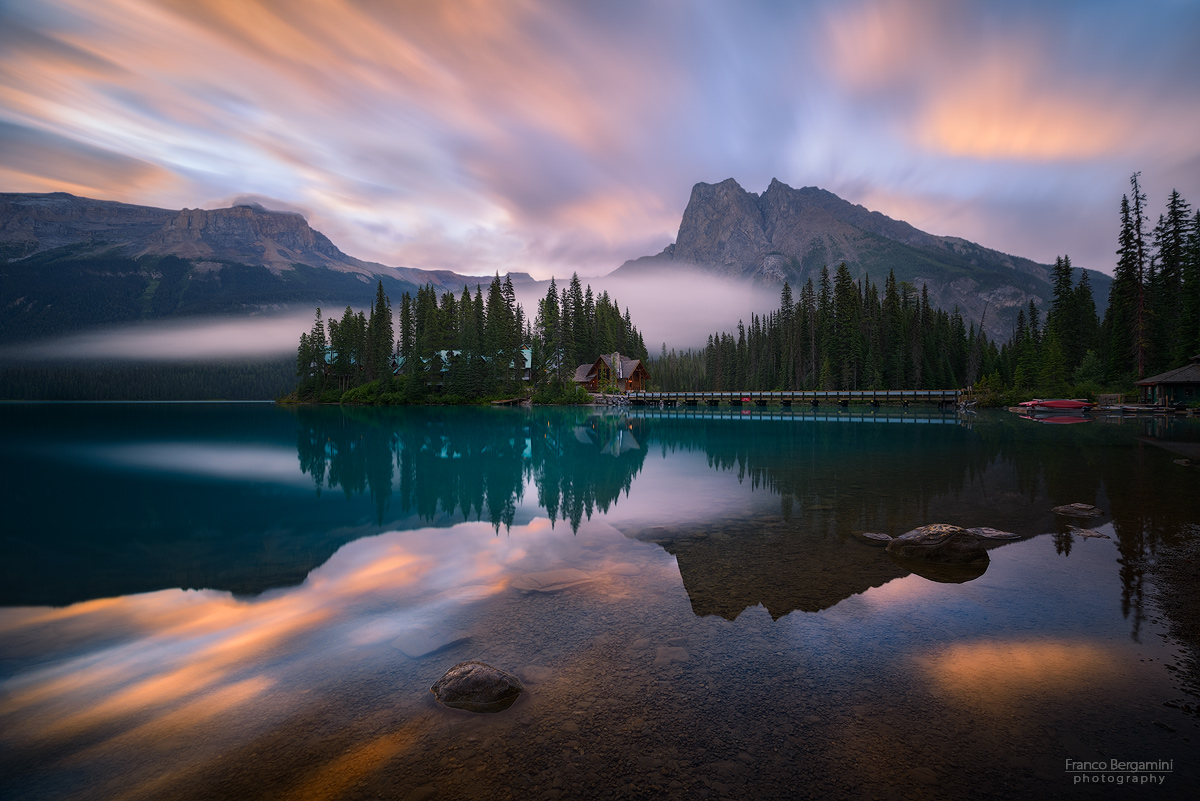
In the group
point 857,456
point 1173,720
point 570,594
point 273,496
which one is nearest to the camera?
point 1173,720

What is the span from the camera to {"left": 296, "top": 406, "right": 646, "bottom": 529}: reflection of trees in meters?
17.7

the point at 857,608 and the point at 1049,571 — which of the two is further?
the point at 1049,571

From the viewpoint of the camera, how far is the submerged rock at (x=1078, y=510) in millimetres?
14156

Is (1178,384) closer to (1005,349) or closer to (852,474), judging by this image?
(852,474)

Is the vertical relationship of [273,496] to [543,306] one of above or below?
below

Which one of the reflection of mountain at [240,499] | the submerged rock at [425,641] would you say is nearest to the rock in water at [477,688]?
the submerged rock at [425,641]

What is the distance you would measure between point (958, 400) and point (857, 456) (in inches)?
2501

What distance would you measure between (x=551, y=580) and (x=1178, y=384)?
71994 mm

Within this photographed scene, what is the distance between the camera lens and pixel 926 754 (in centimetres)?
492

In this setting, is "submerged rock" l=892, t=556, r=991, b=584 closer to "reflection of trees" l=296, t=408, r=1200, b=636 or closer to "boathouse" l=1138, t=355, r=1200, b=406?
"reflection of trees" l=296, t=408, r=1200, b=636

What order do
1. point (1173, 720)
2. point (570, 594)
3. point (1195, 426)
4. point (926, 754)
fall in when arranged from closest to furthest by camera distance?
point (926, 754) → point (1173, 720) → point (570, 594) → point (1195, 426)

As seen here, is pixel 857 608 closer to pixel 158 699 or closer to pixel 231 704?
pixel 231 704

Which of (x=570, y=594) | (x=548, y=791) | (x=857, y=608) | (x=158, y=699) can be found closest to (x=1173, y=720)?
(x=857, y=608)

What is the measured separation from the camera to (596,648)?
7176 mm
